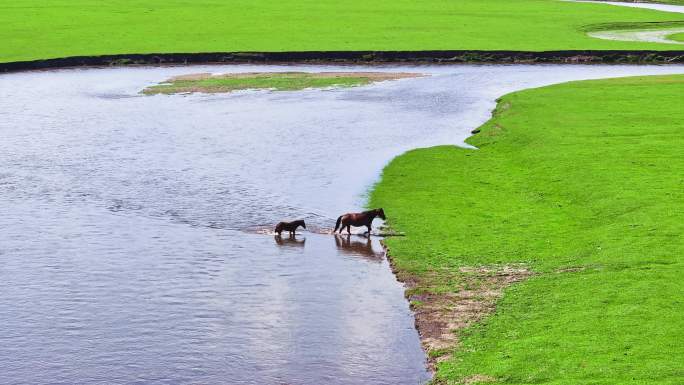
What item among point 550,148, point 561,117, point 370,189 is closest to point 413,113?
point 561,117

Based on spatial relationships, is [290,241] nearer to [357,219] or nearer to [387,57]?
[357,219]

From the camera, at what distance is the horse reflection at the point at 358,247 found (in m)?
32.8

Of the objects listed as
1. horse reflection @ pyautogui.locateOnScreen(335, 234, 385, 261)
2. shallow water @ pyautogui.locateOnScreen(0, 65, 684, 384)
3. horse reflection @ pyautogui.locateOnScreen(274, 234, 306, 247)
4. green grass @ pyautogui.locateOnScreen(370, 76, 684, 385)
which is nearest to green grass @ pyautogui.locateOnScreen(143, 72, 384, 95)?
shallow water @ pyautogui.locateOnScreen(0, 65, 684, 384)

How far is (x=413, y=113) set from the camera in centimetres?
6388

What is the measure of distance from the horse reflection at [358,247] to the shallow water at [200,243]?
13 cm

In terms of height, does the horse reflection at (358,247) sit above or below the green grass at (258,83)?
below

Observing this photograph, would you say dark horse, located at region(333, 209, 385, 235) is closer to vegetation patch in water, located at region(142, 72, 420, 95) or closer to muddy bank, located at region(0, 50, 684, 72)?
vegetation patch in water, located at region(142, 72, 420, 95)

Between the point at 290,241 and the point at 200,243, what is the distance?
117 inches

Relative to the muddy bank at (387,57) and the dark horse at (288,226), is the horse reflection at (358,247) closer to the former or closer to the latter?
the dark horse at (288,226)

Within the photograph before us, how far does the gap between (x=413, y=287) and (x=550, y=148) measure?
20239mm

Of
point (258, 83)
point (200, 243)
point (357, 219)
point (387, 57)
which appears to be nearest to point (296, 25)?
point (387, 57)

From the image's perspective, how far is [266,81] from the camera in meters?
78.5

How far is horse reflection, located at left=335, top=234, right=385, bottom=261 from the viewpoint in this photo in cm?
3279

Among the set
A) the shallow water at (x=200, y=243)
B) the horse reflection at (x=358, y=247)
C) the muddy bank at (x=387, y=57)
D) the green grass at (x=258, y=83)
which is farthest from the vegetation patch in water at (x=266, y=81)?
the horse reflection at (x=358, y=247)
